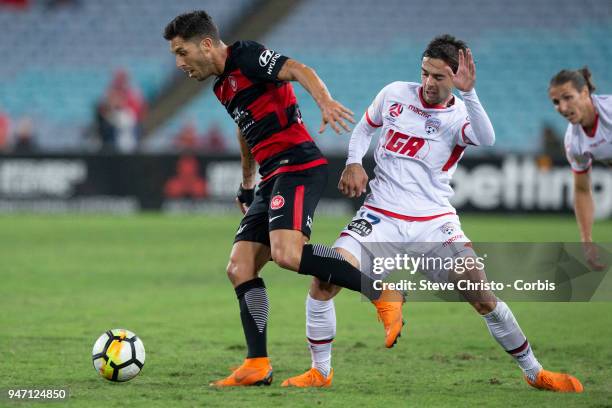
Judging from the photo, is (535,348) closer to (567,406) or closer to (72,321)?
(567,406)

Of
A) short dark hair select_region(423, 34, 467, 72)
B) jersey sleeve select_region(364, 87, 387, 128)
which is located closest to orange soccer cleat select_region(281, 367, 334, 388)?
jersey sleeve select_region(364, 87, 387, 128)

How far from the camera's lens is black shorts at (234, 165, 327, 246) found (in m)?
5.77

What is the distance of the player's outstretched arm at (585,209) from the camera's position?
689cm

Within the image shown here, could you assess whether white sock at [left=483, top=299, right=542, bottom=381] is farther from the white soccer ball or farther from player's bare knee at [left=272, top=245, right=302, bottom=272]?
the white soccer ball

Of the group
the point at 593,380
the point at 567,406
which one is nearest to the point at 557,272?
the point at 593,380

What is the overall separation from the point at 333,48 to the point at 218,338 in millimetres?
18656

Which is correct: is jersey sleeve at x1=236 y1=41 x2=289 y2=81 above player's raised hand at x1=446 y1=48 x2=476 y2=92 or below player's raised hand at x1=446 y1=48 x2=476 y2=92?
above

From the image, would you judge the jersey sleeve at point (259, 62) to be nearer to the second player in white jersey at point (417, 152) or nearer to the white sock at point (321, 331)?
the second player in white jersey at point (417, 152)

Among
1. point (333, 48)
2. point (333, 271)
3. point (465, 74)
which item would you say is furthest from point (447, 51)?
point (333, 48)

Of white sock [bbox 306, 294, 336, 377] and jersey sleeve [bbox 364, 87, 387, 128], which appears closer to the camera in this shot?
white sock [bbox 306, 294, 336, 377]

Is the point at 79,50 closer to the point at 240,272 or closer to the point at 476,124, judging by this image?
the point at 240,272

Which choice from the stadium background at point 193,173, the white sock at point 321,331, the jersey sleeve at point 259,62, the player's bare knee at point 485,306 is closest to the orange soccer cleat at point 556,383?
the stadium background at point 193,173

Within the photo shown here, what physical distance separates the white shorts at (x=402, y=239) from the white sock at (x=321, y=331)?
345 millimetres

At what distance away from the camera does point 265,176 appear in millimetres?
6113
